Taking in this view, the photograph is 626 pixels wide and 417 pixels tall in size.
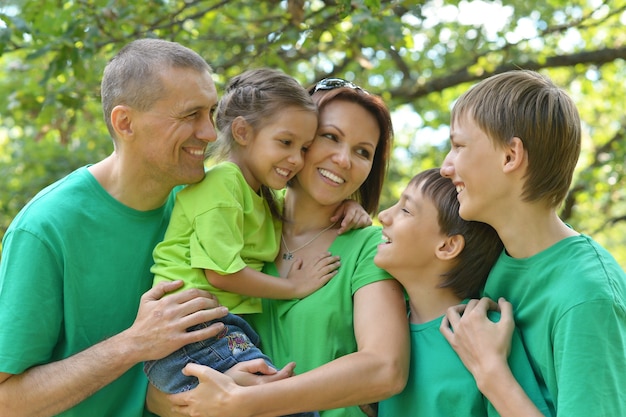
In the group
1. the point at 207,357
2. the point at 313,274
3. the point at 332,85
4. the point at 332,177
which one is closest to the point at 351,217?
the point at 332,177

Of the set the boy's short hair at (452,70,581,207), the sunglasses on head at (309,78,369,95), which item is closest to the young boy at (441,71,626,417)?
the boy's short hair at (452,70,581,207)

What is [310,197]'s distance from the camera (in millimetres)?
3254

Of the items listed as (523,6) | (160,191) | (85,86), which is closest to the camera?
(160,191)

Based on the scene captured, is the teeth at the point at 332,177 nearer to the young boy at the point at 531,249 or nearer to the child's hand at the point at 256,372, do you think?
the young boy at the point at 531,249

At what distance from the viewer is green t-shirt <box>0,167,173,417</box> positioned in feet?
8.92

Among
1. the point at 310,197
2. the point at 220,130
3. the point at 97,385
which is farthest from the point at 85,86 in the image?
the point at 97,385

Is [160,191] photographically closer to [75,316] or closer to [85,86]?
[75,316]

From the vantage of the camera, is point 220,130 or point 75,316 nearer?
point 75,316

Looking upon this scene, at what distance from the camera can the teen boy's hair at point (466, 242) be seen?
2768mm

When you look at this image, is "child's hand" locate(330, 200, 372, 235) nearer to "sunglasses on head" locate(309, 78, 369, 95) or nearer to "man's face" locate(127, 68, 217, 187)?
"sunglasses on head" locate(309, 78, 369, 95)

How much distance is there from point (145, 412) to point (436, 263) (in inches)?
49.7

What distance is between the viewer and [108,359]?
2.74 m

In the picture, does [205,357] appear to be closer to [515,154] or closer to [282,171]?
[282,171]

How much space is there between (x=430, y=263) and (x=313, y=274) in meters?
0.45
